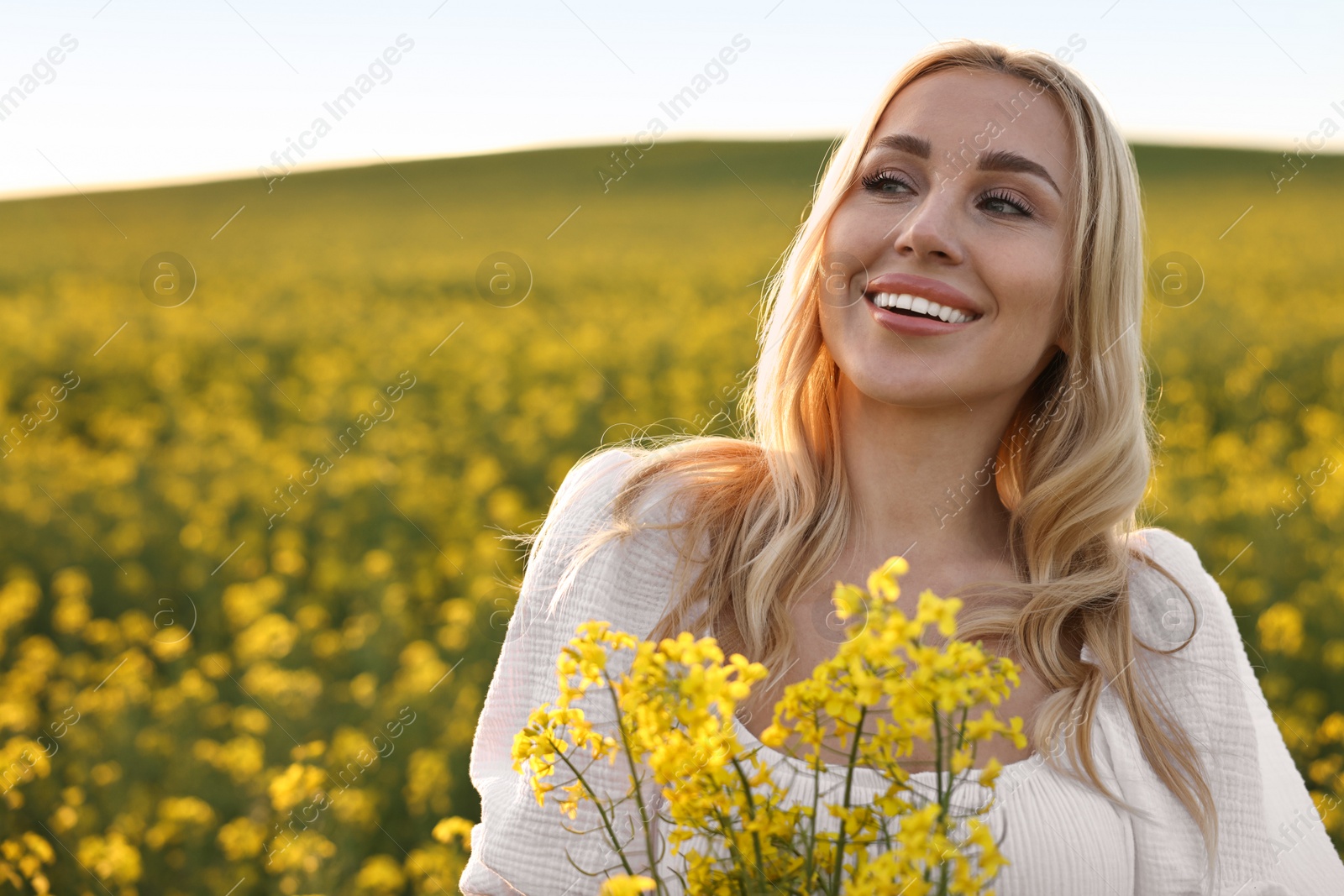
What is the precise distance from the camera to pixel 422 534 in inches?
208

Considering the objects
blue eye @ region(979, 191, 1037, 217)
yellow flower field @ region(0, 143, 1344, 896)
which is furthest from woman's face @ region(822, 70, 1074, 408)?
yellow flower field @ region(0, 143, 1344, 896)

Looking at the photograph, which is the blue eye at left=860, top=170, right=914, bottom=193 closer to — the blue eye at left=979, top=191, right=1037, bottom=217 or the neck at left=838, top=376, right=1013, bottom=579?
the blue eye at left=979, top=191, right=1037, bottom=217


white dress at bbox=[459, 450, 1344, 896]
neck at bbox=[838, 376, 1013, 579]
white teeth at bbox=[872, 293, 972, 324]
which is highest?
white teeth at bbox=[872, 293, 972, 324]

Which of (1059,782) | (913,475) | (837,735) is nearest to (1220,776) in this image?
(1059,782)

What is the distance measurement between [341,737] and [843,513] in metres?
1.90

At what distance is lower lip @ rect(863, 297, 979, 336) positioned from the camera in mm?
1667

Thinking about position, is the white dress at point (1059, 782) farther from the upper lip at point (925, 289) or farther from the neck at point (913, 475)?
the upper lip at point (925, 289)

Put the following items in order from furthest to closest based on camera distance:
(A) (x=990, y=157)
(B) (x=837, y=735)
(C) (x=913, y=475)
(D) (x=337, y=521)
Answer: (D) (x=337, y=521), (C) (x=913, y=475), (A) (x=990, y=157), (B) (x=837, y=735)

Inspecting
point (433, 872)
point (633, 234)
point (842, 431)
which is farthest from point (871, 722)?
point (633, 234)

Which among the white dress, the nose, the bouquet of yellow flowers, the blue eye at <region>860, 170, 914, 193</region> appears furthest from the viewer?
the blue eye at <region>860, 170, 914, 193</region>

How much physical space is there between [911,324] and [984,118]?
0.38 metres

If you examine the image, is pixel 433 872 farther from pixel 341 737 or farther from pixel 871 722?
pixel 871 722

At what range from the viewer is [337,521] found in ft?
17.1

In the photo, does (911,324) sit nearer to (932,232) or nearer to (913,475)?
(932,232)
